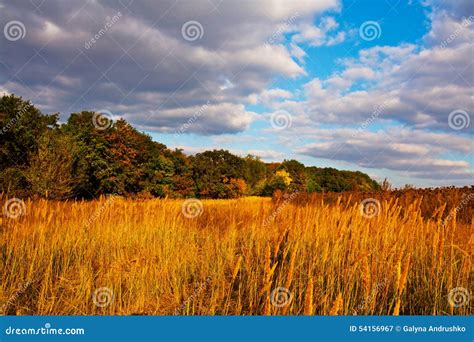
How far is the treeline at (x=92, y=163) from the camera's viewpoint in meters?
19.7

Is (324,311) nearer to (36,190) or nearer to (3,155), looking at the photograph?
(36,190)

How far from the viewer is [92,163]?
84.4ft

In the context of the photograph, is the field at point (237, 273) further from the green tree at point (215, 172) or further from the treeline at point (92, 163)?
the green tree at point (215, 172)

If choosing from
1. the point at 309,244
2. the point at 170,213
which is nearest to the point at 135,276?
the point at 309,244

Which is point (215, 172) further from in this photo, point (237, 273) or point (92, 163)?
point (237, 273)

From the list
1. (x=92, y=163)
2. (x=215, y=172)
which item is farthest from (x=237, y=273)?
(x=215, y=172)

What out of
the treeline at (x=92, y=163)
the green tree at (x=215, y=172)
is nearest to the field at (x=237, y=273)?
the treeline at (x=92, y=163)

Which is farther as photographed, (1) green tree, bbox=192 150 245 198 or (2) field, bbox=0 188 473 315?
(1) green tree, bbox=192 150 245 198

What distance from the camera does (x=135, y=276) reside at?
4.73 metres

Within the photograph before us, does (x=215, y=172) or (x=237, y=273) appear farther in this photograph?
(x=215, y=172)

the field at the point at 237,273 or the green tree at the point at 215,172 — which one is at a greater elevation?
the green tree at the point at 215,172

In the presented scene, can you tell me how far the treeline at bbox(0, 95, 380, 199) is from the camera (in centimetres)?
1970

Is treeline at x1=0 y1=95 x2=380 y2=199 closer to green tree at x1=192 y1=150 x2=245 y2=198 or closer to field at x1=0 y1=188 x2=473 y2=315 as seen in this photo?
green tree at x1=192 y1=150 x2=245 y2=198

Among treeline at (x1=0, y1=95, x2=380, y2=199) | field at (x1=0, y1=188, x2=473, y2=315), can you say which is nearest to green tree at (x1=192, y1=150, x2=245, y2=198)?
treeline at (x1=0, y1=95, x2=380, y2=199)
